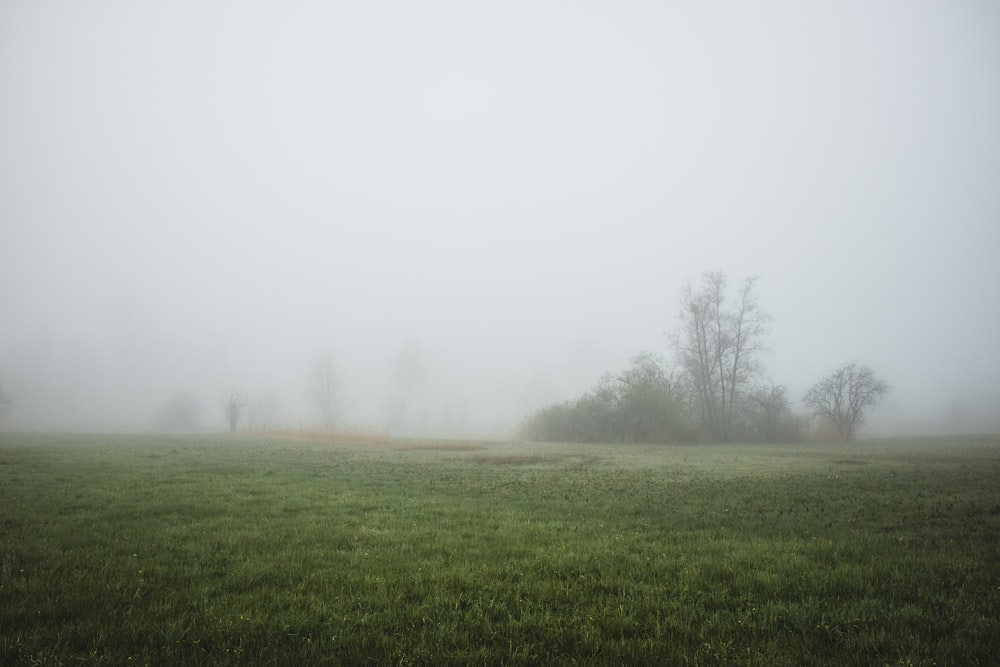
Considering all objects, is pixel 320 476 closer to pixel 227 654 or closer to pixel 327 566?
pixel 327 566

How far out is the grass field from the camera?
15.3ft

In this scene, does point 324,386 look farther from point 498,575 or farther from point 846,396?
point 498,575

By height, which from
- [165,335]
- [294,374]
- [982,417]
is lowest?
[982,417]

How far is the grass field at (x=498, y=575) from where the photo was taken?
466cm

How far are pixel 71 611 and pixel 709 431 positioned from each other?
4734 centimetres

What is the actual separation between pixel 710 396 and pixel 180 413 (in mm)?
74713

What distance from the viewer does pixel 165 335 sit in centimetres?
A: 12825

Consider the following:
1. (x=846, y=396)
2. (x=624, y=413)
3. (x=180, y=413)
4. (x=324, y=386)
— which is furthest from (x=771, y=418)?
(x=180, y=413)

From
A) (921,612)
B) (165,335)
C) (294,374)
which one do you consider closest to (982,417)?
(921,612)

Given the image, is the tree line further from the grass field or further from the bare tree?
the bare tree

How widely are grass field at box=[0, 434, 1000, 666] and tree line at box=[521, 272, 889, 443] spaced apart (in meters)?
29.6

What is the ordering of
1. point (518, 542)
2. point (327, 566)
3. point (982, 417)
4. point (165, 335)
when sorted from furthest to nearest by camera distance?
point (165, 335)
point (982, 417)
point (518, 542)
point (327, 566)

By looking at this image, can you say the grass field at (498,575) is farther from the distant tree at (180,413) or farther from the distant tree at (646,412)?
the distant tree at (180,413)

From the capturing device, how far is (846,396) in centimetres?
4331
